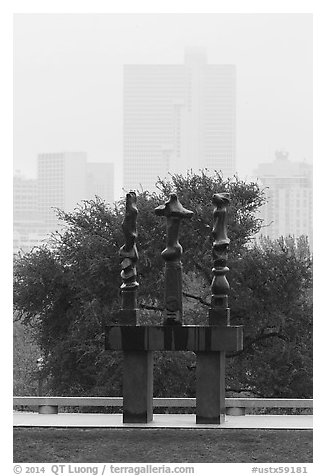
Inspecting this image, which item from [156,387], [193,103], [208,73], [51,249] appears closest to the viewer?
[156,387]

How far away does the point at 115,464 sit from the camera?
669 inches

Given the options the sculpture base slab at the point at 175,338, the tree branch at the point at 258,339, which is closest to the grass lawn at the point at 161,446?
the sculpture base slab at the point at 175,338

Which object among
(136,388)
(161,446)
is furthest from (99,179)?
(161,446)

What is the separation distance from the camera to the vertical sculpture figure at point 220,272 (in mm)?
19047

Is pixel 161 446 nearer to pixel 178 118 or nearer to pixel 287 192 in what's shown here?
pixel 287 192

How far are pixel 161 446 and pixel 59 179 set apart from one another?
230 ft

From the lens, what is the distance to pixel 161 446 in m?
17.6

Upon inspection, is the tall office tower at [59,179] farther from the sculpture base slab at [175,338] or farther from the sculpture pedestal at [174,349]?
the sculpture base slab at [175,338]

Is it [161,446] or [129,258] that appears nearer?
[161,446]

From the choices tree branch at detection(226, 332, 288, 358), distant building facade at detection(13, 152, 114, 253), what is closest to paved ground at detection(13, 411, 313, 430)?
tree branch at detection(226, 332, 288, 358)

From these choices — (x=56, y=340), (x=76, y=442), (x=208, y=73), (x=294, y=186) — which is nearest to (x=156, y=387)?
(x=56, y=340)

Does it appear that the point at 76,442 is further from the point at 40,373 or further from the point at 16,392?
the point at 16,392

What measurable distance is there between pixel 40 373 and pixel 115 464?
16.1 m

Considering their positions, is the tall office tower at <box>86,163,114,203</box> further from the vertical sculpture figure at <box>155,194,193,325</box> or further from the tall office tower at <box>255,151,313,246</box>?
the vertical sculpture figure at <box>155,194,193,325</box>
